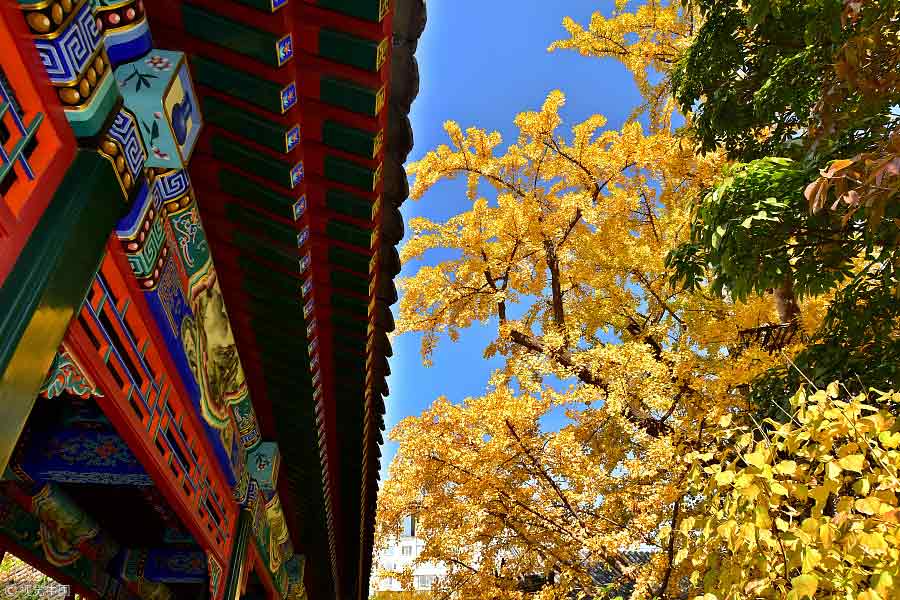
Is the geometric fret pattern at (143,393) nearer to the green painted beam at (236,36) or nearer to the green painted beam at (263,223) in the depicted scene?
the green painted beam at (263,223)

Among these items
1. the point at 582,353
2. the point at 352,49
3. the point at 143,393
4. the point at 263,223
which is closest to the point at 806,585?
the point at 352,49

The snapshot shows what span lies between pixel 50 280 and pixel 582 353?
5.95 meters

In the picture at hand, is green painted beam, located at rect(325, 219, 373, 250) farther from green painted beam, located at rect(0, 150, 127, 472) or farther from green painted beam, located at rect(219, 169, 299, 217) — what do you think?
green painted beam, located at rect(0, 150, 127, 472)

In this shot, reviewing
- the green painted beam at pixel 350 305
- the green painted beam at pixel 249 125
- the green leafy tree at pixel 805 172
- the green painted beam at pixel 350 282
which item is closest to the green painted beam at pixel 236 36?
the green painted beam at pixel 249 125

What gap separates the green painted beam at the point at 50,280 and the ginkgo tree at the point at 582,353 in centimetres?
379

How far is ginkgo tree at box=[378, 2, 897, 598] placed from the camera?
583cm

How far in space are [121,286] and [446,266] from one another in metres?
7.84

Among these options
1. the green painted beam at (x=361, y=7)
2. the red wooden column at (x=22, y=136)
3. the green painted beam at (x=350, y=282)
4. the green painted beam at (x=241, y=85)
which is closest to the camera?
the red wooden column at (x=22, y=136)

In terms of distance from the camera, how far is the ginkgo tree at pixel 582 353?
230 inches

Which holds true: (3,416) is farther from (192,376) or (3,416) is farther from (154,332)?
(192,376)

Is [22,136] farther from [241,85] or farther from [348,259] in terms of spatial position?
[348,259]

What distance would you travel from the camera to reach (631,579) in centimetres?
568

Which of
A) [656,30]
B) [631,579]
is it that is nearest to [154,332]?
[631,579]

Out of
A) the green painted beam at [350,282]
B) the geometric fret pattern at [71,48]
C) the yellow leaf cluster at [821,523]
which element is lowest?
the yellow leaf cluster at [821,523]
